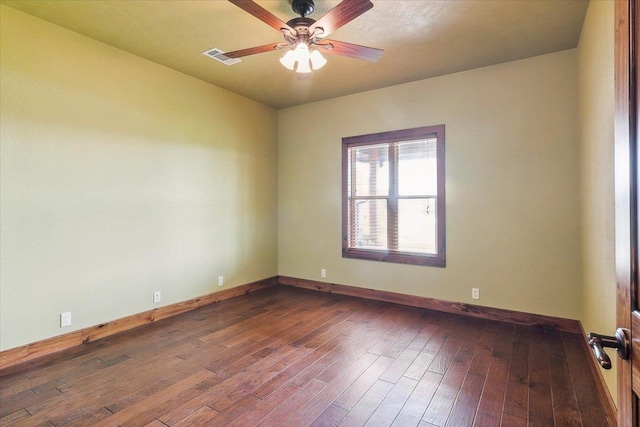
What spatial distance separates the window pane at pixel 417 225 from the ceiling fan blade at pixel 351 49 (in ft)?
6.82

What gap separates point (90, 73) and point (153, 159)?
98cm

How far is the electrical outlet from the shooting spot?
9.49 ft

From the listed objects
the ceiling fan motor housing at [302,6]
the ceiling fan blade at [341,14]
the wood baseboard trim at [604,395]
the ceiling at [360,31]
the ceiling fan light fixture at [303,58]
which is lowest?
the wood baseboard trim at [604,395]

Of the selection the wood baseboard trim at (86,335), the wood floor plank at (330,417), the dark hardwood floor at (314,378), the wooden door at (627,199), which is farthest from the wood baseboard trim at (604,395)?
the wood baseboard trim at (86,335)

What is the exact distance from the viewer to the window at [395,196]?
4035mm

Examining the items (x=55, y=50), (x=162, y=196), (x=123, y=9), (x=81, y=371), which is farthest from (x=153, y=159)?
(x=81, y=371)

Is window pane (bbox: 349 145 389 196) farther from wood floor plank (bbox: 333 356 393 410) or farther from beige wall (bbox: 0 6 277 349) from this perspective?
wood floor plank (bbox: 333 356 393 410)

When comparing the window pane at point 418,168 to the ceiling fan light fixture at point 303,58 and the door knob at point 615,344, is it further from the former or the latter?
the door knob at point 615,344

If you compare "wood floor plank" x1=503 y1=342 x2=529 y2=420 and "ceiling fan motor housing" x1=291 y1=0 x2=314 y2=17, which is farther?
"ceiling fan motor housing" x1=291 y1=0 x2=314 y2=17

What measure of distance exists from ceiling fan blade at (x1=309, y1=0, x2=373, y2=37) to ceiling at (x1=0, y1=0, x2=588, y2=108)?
352 mm

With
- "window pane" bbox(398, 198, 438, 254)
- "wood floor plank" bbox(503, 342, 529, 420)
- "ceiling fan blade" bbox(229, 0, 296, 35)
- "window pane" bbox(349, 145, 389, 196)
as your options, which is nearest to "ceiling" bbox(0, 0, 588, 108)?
"ceiling fan blade" bbox(229, 0, 296, 35)

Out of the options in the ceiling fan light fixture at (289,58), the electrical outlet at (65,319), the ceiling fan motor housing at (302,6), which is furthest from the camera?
the electrical outlet at (65,319)

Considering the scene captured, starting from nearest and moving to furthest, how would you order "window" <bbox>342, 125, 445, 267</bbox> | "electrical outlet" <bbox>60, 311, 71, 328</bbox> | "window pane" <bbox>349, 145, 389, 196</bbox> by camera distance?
"electrical outlet" <bbox>60, 311, 71, 328</bbox>, "window" <bbox>342, 125, 445, 267</bbox>, "window pane" <bbox>349, 145, 389, 196</bbox>

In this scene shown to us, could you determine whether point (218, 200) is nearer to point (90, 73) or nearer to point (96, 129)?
point (96, 129)
